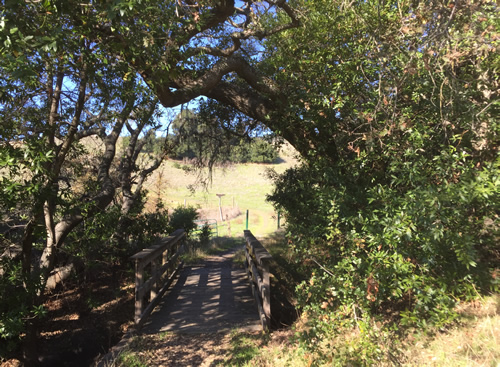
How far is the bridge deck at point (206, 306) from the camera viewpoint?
5.31 meters

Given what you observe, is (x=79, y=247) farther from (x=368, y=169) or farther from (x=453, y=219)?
(x=453, y=219)

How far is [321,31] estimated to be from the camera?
561 centimetres

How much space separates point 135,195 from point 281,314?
5274mm

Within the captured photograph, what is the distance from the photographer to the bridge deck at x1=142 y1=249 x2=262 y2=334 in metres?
5.31

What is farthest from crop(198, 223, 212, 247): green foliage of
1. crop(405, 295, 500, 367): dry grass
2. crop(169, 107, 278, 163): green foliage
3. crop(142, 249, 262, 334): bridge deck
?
crop(405, 295, 500, 367): dry grass

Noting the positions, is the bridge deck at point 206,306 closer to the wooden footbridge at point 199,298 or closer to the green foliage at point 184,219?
the wooden footbridge at point 199,298

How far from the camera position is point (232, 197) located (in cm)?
3638

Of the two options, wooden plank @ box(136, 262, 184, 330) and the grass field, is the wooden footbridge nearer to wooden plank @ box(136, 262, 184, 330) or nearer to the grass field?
wooden plank @ box(136, 262, 184, 330)

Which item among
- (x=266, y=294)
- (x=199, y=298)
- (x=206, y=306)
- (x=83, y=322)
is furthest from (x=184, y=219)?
(x=266, y=294)

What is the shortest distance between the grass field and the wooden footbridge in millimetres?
4622

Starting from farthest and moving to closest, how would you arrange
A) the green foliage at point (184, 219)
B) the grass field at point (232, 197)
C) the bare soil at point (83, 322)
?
the grass field at point (232, 197) → the green foliage at point (184, 219) → the bare soil at point (83, 322)

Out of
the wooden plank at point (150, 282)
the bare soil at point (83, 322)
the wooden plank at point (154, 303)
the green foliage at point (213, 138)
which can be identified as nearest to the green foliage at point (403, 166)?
the wooden plank at point (150, 282)

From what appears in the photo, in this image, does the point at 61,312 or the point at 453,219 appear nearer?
the point at 453,219

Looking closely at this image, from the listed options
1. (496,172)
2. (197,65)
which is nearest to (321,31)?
(197,65)
